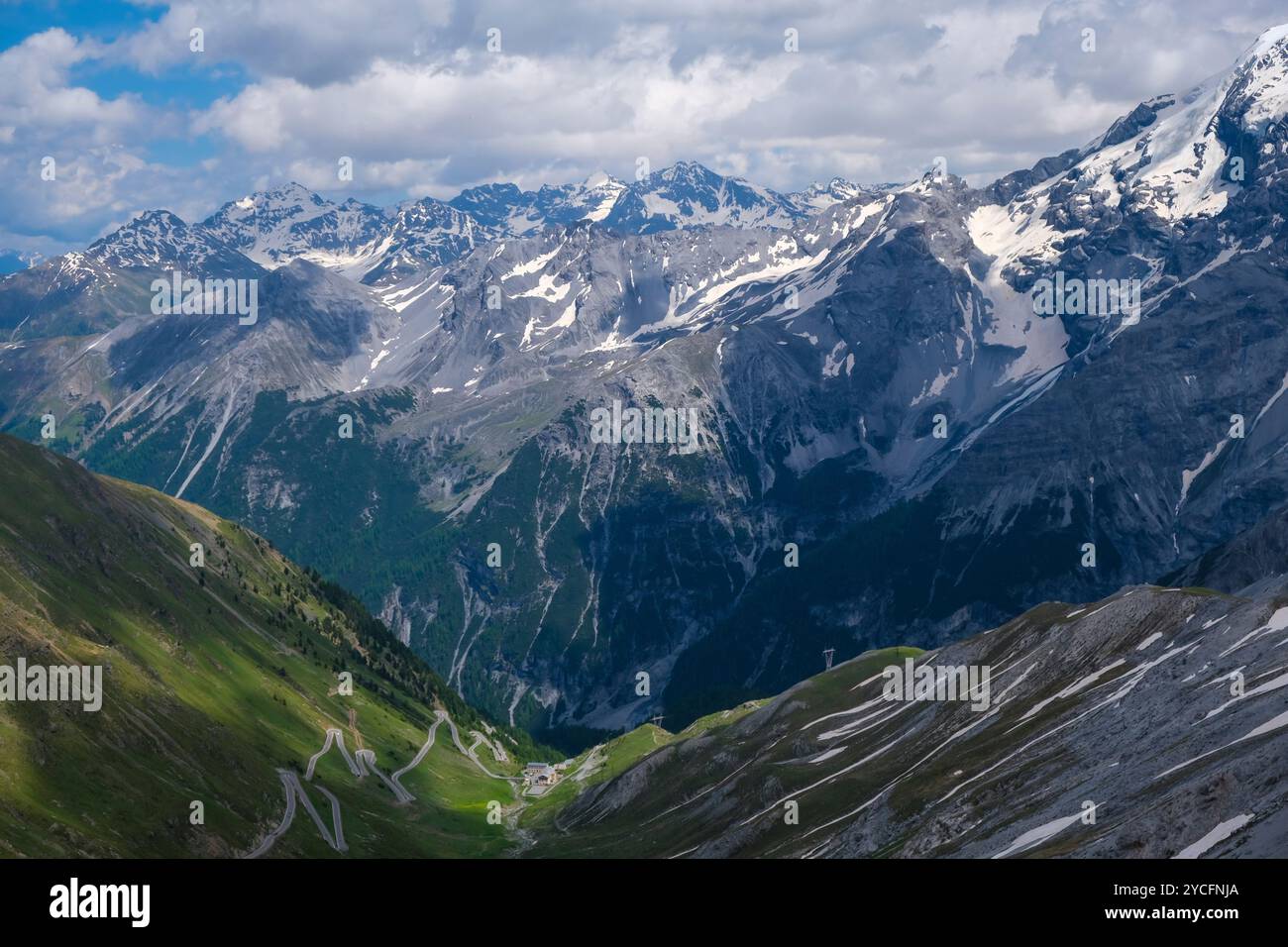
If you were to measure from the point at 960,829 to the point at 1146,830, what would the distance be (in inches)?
1237
